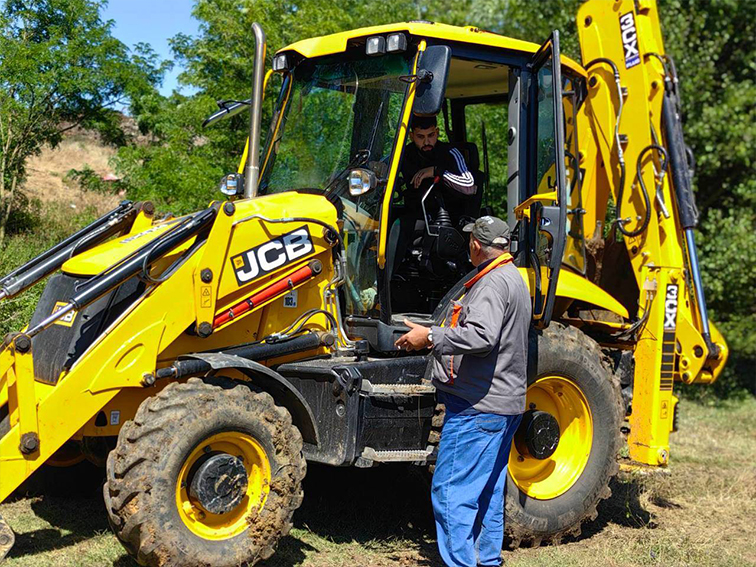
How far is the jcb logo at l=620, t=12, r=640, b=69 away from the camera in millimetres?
6621

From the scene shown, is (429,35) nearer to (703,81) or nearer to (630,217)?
(630,217)

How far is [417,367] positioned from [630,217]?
7.45 ft

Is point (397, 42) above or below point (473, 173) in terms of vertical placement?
above

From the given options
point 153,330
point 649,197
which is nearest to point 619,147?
point 649,197

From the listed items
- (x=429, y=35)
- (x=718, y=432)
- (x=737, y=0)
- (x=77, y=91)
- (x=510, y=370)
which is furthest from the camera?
(x=737, y=0)

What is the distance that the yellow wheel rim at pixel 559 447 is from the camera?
5871 mm

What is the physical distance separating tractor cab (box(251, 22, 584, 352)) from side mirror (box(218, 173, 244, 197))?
15 centimetres

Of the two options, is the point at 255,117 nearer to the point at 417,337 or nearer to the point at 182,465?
the point at 417,337

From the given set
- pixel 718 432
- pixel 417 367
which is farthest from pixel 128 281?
pixel 718 432

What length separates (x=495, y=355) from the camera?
479cm

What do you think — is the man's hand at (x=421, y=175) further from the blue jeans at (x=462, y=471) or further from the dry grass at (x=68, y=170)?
the dry grass at (x=68, y=170)

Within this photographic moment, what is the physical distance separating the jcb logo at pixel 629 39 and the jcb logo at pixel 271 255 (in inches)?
118

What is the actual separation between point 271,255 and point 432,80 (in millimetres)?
1370

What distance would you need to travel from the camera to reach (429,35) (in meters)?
5.28
